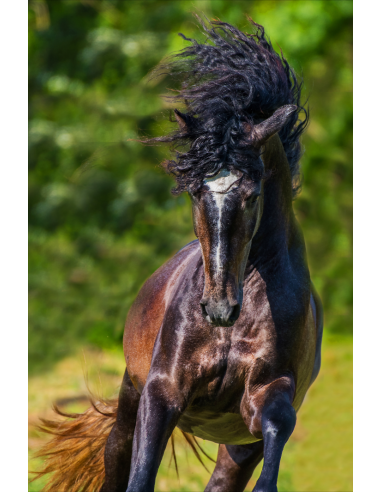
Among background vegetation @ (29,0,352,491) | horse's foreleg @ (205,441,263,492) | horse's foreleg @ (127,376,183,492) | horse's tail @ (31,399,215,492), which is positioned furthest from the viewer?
background vegetation @ (29,0,352,491)

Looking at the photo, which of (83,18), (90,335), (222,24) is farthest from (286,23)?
(222,24)

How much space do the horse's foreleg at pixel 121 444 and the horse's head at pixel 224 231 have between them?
1.63m

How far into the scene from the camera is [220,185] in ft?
7.78

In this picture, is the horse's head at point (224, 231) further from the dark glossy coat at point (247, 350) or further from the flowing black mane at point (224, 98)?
the dark glossy coat at point (247, 350)

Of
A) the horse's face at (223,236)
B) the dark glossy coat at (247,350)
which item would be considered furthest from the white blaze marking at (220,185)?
the dark glossy coat at (247,350)

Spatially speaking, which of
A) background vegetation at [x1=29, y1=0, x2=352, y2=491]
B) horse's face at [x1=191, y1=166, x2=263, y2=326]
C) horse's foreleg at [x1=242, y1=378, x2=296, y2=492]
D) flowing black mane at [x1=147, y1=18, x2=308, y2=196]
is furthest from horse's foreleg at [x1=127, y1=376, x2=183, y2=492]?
background vegetation at [x1=29, y1=0, x2=352, y2=491]

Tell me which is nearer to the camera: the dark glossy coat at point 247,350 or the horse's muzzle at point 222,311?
the horse's muzzle at point 222,311

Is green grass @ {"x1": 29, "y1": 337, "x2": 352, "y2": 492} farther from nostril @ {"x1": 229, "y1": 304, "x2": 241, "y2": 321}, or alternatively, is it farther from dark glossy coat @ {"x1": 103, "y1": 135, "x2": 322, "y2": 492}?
nostril @ {"x1": 229, "y1": 304, "x2": 241, "y2": 321}

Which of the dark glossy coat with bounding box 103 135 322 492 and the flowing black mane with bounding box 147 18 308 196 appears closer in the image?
the flowing black mane with bounding box 147 18 308 196

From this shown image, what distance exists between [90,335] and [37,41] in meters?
7.21

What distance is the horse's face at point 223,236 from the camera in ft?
7.62

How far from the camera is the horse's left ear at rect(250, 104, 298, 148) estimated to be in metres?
2.48

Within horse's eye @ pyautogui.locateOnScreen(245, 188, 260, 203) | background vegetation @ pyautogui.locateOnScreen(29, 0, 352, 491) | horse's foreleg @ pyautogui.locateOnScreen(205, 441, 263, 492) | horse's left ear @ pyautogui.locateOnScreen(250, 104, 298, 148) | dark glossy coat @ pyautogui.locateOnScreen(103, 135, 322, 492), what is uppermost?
background vegetation @ pyautogui.locateOnScreen(29, 0, 352, 491)

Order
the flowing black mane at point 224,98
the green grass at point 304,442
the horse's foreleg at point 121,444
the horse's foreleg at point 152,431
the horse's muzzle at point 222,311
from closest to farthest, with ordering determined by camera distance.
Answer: the horse's muzzle at point 222,311 < the flowing black mane at point 224,98 < the horse's foreleg at point 152,431 < the horse's foreleg at point 121,444 < the green grass at point 304,442
